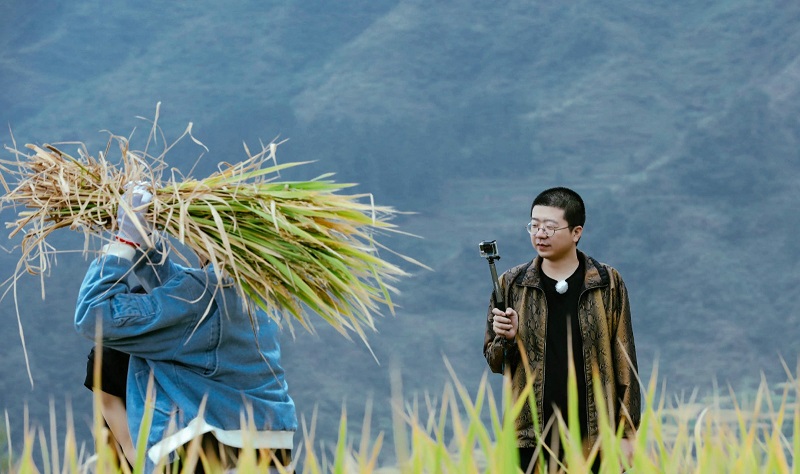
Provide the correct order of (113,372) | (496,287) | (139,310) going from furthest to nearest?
(496,287)
(113,372)
(139,310)

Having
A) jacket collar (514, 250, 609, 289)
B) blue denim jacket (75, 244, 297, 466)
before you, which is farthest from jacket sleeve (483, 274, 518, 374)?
blue denim jacket (75, 244, 297, 466)

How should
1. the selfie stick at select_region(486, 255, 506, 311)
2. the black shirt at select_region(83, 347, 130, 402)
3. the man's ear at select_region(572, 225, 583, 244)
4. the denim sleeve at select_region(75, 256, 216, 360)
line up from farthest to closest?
the man's ear at select_region(572, 225, 583, 244) → the selfie stick at select_region(486, 255, 506, 311) → the black shirt at select_region(83, 347, 130, 402) → the denim sleeve at select_region(75, 256, 216, 360)

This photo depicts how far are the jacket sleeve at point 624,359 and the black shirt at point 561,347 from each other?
0.09m

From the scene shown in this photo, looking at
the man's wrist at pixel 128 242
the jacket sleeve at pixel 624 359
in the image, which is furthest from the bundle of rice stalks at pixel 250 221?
the jacket sleeve at pixel 624 359

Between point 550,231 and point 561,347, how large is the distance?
0.97ft

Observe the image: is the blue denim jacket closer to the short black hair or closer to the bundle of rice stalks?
the bundle of rice stalks

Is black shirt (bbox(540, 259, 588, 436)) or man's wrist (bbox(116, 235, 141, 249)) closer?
man's wrist (bbox(116, 235, 141, 249))

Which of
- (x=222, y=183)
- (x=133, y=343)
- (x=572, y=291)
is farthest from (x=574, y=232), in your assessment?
(x=133, y=343)

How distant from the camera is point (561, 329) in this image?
2.67 meters

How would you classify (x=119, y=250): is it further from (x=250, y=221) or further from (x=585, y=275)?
(x=585, y=275)

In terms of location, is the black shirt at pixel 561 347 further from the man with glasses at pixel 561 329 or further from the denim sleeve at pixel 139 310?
the denim sleeve at pixel 139 310

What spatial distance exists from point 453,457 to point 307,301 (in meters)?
0.86

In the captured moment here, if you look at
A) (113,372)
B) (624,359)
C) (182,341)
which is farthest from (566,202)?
(113,372)

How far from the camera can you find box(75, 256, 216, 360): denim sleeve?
211 cm
